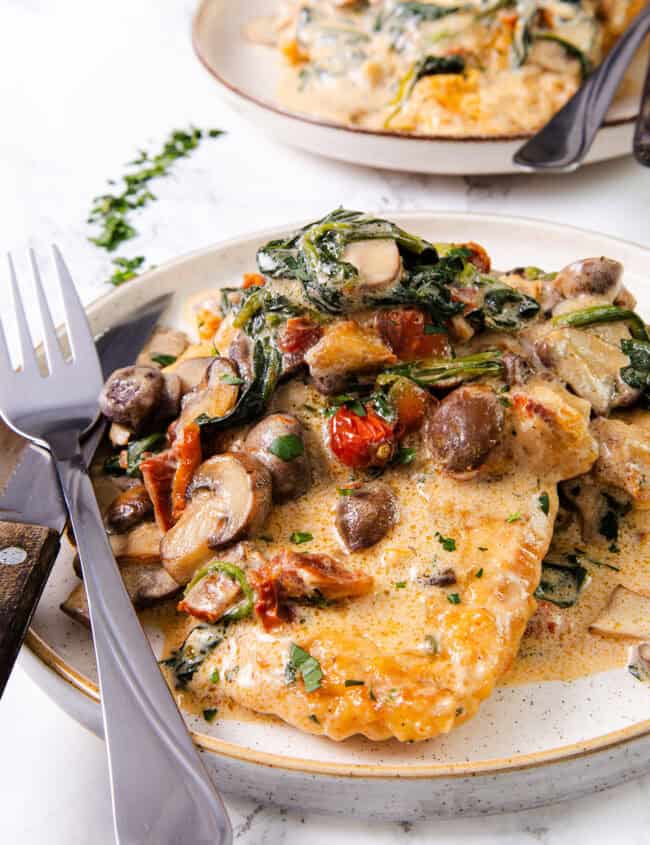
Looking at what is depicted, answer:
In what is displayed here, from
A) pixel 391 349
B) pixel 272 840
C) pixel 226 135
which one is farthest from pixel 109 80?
pixel 272 840

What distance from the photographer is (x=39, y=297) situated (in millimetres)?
4621

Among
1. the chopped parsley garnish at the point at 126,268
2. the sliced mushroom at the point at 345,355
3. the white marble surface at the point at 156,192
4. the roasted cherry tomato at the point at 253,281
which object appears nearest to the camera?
the white marble surface at the point at 156,192

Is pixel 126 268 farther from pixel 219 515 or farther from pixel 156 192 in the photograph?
pixel 219 515

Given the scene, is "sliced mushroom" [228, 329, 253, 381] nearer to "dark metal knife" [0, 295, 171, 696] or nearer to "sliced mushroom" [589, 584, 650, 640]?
"dark metal knife" [0, 295, 171, 696]

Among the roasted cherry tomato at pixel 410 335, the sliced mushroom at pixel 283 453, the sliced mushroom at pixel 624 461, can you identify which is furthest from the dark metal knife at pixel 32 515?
the sliced mushroom at pixel 624 461

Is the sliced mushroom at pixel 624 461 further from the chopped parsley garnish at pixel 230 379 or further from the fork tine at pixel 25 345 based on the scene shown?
the fork tine at pixel 25 345

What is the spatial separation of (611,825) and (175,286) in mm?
3199

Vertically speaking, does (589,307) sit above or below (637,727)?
above

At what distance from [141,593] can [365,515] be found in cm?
85

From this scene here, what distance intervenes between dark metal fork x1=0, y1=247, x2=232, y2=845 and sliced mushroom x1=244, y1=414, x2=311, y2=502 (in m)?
0.64

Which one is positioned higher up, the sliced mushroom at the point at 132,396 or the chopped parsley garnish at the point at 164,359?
the sliced mushroom at the point at 132,396

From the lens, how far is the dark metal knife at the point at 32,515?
10.4 feet

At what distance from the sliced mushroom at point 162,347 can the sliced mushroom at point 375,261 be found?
4.17 feet

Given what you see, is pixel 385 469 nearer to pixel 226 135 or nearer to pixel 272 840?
pixel 272 840
